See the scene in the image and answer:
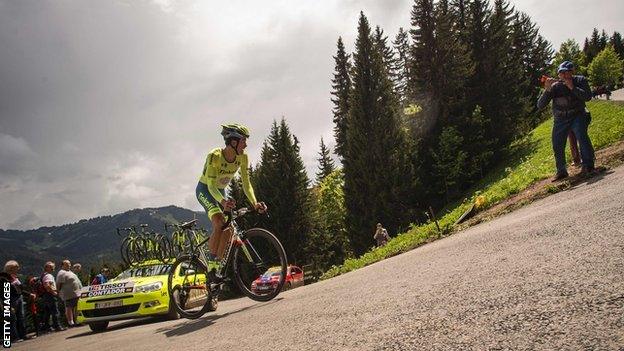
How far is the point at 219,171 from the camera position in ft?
18.4

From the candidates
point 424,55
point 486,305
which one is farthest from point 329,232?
Answer: point 486,305

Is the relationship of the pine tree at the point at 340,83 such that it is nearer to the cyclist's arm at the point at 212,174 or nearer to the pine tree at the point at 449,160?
the pine tree at the point at 449,160

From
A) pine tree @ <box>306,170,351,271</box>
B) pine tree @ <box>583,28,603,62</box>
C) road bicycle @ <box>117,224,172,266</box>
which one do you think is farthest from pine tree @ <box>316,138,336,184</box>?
pine tree @ <box>583,28,603,62</box>

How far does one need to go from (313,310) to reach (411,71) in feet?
99.6

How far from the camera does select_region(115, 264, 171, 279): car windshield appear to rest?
35.2 ft

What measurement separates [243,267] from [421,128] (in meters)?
26.7

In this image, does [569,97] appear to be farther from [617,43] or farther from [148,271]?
[617,43]

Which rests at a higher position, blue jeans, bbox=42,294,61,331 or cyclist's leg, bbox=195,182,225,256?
cyclist's leg, bbox=195,182,225,256

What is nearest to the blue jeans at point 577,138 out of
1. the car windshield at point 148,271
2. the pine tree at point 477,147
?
the car windshield at point 148,271

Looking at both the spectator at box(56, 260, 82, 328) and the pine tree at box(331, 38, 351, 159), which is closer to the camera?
the spectator at box(56, 260, 82, 328)

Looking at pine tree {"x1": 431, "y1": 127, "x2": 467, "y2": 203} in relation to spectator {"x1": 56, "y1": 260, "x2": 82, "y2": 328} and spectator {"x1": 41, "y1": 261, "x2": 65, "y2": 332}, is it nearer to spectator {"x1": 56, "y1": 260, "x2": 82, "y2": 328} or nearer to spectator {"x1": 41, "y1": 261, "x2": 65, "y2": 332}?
spectator {"x1": 56, "y1": 260, "x2": 82, "y2": 328}

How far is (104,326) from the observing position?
998 centimetres

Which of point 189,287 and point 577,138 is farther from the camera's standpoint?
point 577,138

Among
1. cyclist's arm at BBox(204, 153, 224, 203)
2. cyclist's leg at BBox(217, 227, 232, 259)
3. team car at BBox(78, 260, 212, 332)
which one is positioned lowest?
team car at BBox(78, 260, 212, 332)
